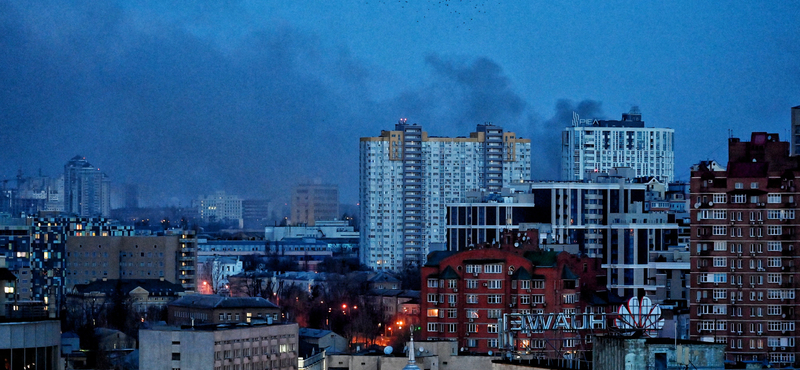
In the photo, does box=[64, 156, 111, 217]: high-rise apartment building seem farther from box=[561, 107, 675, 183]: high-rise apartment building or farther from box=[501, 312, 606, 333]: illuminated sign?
box=[501, 312, 606, 333]: illuminated sign

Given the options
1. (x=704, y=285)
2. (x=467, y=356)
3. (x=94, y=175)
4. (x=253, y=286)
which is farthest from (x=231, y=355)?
(x=94, y=175)

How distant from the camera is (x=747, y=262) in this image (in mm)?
49375

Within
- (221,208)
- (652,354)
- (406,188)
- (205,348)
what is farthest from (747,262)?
(221,208)

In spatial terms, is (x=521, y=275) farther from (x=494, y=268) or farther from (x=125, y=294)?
(x=125, y=294)

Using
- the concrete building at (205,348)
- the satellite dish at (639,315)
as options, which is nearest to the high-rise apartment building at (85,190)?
the concrete building at (205,348)

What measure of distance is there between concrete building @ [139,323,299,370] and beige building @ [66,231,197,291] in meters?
50.5

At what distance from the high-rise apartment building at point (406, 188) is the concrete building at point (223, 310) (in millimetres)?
48608

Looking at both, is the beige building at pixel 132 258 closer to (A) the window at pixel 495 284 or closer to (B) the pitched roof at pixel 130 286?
(B) the pitched roof at pixel 130 286

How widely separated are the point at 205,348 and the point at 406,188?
253ft

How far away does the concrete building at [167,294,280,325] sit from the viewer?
213 feet

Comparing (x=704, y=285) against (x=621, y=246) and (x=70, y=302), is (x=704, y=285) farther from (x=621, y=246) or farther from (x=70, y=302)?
A: (x=70, y=302)

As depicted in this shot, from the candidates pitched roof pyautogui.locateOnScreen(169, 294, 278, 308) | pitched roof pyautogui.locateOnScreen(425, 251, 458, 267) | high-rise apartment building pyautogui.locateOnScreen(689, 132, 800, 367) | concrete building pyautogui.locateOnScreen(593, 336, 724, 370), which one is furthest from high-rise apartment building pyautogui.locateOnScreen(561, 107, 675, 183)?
concrete building pyautogui.locateOnScreen(593, 336, 724, 370)

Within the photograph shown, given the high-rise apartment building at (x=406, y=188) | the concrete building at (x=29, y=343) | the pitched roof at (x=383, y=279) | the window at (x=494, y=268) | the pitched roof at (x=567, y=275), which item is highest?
the high-rise apartment building at (x=406, y=188)

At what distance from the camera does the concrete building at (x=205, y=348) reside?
43969 mm
